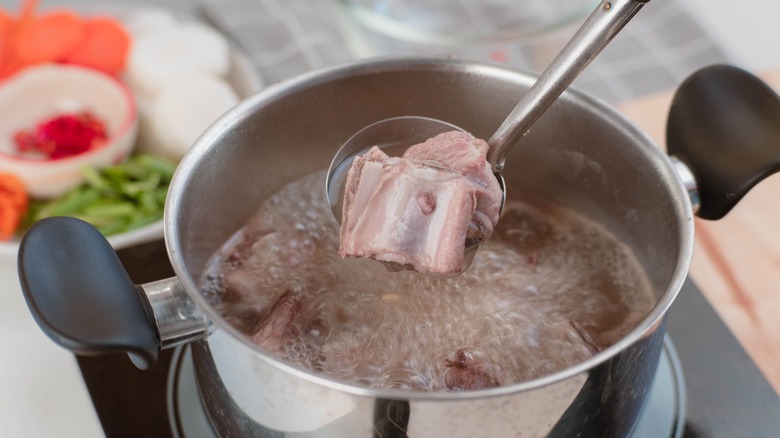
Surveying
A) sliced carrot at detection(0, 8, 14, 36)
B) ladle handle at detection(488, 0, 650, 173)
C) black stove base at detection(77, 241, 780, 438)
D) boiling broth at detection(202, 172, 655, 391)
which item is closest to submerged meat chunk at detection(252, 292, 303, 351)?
boiling broth at detection(202, 172, 655, 391)

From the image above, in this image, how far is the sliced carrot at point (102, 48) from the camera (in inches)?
53.0

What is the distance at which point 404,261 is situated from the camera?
65 centimetres

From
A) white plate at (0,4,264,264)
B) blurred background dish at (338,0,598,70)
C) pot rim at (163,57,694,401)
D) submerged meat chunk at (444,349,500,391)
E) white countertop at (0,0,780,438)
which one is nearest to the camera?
pot rim at (163,57,694,401)

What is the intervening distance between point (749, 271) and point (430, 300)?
408mm

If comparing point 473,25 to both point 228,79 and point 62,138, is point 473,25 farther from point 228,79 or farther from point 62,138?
point 62,138

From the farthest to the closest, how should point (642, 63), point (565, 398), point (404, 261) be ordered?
point (642, 63) → point (404, 261) → point (565, 398)

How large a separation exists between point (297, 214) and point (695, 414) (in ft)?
1.38

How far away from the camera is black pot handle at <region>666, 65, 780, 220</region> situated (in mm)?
674

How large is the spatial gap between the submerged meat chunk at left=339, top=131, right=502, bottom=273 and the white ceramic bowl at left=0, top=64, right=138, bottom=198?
2.23ft

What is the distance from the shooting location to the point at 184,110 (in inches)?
49.4

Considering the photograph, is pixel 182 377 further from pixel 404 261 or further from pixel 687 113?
pixel 687 113

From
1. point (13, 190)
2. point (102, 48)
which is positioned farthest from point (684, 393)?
point (102, 48)

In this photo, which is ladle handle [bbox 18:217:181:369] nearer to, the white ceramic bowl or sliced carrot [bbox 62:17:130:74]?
the white ceramic bowl

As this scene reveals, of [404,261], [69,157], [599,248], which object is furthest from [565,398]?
[69,157]
